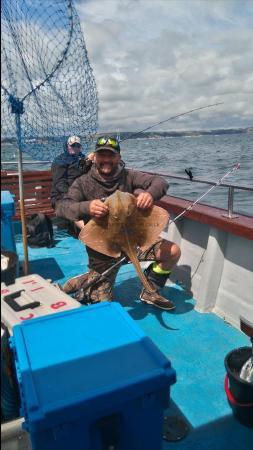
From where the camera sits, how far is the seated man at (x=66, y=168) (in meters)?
5.52

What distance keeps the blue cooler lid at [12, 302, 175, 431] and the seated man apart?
3603 mm

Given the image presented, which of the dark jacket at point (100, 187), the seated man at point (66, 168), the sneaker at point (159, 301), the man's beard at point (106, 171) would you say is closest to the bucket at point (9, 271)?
the dark jacket at point (100, 187)

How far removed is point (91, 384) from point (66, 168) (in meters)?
4.36

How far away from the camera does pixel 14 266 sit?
4.59 ft

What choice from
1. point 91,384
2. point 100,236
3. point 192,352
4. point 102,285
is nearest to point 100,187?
point 100,236

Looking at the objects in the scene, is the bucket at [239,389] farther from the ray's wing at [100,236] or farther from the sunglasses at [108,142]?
the sunglasses at [108,142]

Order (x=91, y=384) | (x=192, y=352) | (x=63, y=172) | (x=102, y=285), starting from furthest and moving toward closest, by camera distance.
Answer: (x=63, y=172), (x=102, y=285), (x=192, y=352), (x=91, y=384)

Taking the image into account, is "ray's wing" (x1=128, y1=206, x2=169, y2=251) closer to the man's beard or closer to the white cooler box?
the man's beard

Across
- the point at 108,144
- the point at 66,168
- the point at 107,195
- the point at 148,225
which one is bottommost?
the point at 148,225

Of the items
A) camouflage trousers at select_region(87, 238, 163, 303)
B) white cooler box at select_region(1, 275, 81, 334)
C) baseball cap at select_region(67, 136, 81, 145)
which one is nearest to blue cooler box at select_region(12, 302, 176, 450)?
white cooler box at select_region(1, 275, 81, 334)

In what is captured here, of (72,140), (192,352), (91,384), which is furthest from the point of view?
(72,140)

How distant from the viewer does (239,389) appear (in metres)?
2.73

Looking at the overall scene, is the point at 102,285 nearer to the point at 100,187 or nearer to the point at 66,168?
the point at 100,187

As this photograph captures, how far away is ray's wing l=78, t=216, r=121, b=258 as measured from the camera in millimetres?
3735
